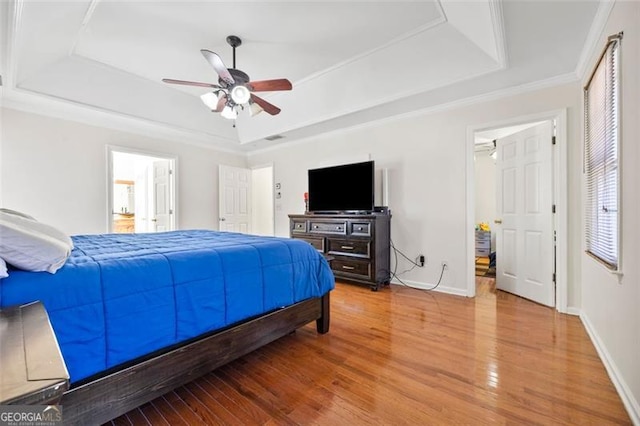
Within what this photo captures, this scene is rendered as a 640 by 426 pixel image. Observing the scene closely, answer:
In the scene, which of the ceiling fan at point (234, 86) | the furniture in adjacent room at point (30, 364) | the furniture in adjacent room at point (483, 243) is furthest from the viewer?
the furniture in adjacent room at point (483, 243)

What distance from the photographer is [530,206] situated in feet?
10.7

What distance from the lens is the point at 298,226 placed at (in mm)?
4434

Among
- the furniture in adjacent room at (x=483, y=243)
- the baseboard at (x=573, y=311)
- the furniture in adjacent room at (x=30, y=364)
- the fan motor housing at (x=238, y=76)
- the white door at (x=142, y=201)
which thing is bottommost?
the baseboard at (x=573, y=311)

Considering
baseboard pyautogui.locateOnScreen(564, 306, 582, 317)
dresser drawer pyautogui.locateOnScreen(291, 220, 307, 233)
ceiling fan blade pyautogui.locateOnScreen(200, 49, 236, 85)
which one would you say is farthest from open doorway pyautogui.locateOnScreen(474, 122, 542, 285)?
ceiling fan blade pyautogui.locateOnScreen(200, 49, 236, 85)

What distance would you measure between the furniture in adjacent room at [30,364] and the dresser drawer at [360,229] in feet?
10.3

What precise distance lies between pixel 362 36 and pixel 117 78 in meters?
3.04

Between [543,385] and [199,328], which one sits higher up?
[199,328]

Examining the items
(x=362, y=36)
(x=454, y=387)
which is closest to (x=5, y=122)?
(x=362, y=36)

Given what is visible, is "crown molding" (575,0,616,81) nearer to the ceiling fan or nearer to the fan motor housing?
the ceiling fan

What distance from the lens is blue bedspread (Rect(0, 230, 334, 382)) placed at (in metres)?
1.11

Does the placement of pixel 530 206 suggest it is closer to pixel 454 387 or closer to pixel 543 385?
pixel 543 385

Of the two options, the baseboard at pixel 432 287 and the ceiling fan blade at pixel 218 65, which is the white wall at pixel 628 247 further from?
the ceiling fan blade at pixel 218 65

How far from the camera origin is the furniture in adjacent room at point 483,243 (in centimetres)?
→ 534

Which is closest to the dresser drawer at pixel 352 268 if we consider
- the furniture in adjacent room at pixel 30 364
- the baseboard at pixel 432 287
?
the baseboard at pixel 432 287
